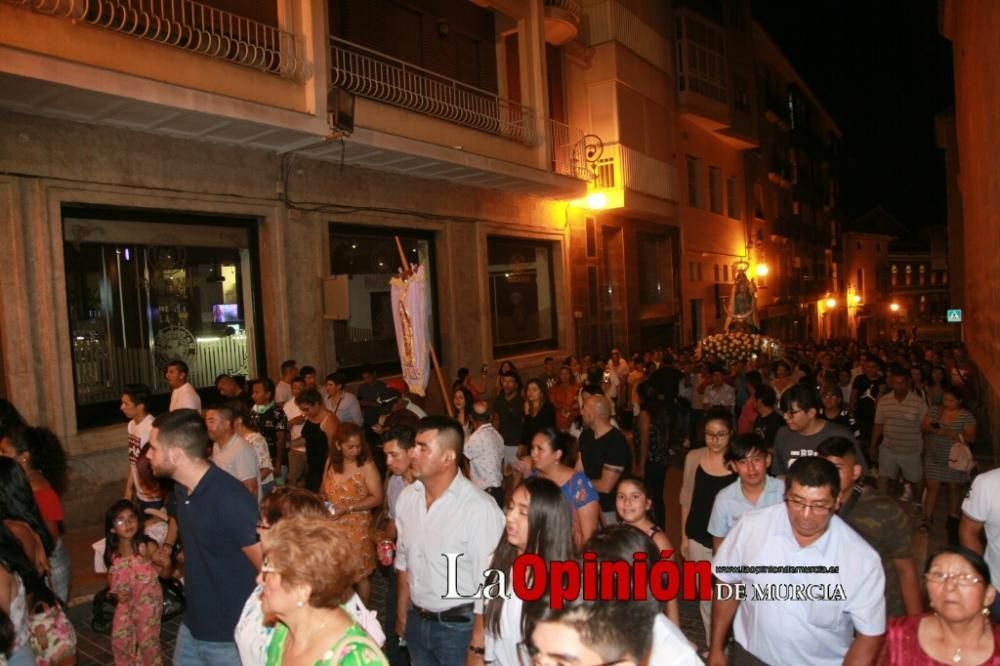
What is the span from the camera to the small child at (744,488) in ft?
14.4

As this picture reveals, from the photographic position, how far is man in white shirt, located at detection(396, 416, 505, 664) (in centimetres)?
361

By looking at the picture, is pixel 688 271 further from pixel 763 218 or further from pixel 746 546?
pixel 746 546

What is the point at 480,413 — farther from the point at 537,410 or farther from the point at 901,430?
the point at 901,430

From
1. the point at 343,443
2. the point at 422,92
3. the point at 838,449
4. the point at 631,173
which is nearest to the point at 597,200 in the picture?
the point at 631,173

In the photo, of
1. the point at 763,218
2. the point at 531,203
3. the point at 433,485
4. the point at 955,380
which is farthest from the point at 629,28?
the point at 433,485

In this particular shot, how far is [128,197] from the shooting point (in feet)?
29.5

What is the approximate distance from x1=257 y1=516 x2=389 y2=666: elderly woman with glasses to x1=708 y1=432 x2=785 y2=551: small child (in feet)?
8.61

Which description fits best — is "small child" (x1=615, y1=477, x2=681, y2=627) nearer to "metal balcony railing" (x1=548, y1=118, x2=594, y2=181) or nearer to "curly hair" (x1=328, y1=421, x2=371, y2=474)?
"curly hair" (x1=328, y1=421, x2=371, y2=474)

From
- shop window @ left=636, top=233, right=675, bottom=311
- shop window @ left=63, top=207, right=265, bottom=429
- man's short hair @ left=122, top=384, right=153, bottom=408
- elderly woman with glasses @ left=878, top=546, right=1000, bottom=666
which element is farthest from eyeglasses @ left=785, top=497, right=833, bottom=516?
shop window @ left=636, top=233, right=675, bottom=311

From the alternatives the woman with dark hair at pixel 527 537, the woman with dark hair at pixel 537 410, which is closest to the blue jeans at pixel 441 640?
the woman with dark hair at pixel 527 537

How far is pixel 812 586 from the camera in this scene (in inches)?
127

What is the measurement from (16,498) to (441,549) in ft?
7.46

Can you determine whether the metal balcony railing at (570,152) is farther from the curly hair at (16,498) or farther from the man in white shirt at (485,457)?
the curly hair at (16,498)

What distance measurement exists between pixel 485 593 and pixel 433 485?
704 mm
